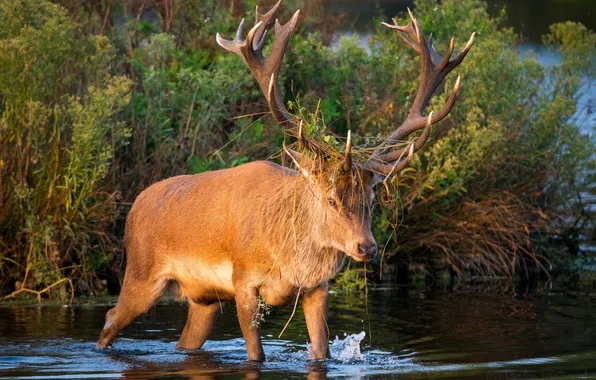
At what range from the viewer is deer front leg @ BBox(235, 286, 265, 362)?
8.66m

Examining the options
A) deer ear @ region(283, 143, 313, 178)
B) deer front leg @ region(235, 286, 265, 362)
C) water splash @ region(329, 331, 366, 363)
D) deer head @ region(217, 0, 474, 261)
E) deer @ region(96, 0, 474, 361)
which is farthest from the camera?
water splash @ region(329, 331, 366, 363)

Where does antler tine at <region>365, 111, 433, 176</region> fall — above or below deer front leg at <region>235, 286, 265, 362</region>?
above

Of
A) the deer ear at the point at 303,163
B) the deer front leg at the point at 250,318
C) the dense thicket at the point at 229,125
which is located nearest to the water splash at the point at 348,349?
the deer front leg at the point at 250,318

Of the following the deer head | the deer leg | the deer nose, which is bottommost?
the deer leg

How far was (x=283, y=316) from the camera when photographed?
37.2ft

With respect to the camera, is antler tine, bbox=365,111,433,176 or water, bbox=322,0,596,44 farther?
water, bbox=322,0,596,44

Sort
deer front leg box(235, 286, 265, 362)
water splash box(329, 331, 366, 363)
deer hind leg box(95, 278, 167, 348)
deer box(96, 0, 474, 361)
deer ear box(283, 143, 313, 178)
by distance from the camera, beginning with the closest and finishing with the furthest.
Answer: deer box(96, 0, 474, 361)
deer ear box(283, 143, 313, 178)
deer front leg box(235, 286, 265, 362)
water splash box(329, 331, 366, 363)
deer hind leg box(95, 278, 167, 348)

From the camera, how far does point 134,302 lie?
959 cm

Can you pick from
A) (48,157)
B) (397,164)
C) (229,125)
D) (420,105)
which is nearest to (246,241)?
(397,164)

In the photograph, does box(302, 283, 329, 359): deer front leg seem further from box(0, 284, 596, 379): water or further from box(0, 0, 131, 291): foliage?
box(0, 0, 131, 291): foliage

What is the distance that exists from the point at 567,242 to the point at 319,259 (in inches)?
266

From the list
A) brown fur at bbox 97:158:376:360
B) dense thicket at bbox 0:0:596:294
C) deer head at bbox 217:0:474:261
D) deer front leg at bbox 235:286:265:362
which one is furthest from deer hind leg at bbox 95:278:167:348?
dense thicket at bbox 0:0:596:294

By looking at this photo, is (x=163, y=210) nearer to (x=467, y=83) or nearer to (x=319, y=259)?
(x=319, y=259)

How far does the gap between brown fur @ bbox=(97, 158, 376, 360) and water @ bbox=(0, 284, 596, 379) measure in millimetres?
351
